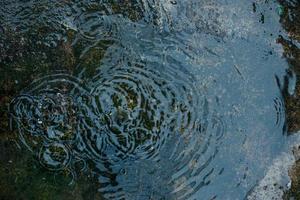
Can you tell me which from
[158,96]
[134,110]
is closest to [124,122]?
[134,110]

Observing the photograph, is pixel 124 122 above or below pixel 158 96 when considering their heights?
below

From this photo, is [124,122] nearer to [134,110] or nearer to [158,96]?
[134,110]

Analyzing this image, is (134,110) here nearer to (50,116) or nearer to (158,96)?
(158,96)

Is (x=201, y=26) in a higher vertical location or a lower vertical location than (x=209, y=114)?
higher

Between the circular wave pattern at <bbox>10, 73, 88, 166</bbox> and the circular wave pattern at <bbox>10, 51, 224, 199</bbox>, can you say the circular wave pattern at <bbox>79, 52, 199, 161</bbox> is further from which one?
the circular wave pattern at <bbox>10, 73, 88, 166</bbox>

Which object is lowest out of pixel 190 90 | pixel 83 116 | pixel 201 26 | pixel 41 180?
pixel 41 180

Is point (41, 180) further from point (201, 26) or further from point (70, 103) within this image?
point (201, 26)

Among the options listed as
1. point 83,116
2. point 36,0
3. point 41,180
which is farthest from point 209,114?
point 36,0

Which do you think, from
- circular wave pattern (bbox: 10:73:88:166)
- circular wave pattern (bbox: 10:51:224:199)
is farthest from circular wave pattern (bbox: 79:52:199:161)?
circular wave pattern (bbox: 10:73:88:166)

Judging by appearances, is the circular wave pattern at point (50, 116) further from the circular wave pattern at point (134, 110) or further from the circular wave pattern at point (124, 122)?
the circular wave pattern at point (134, 110)
